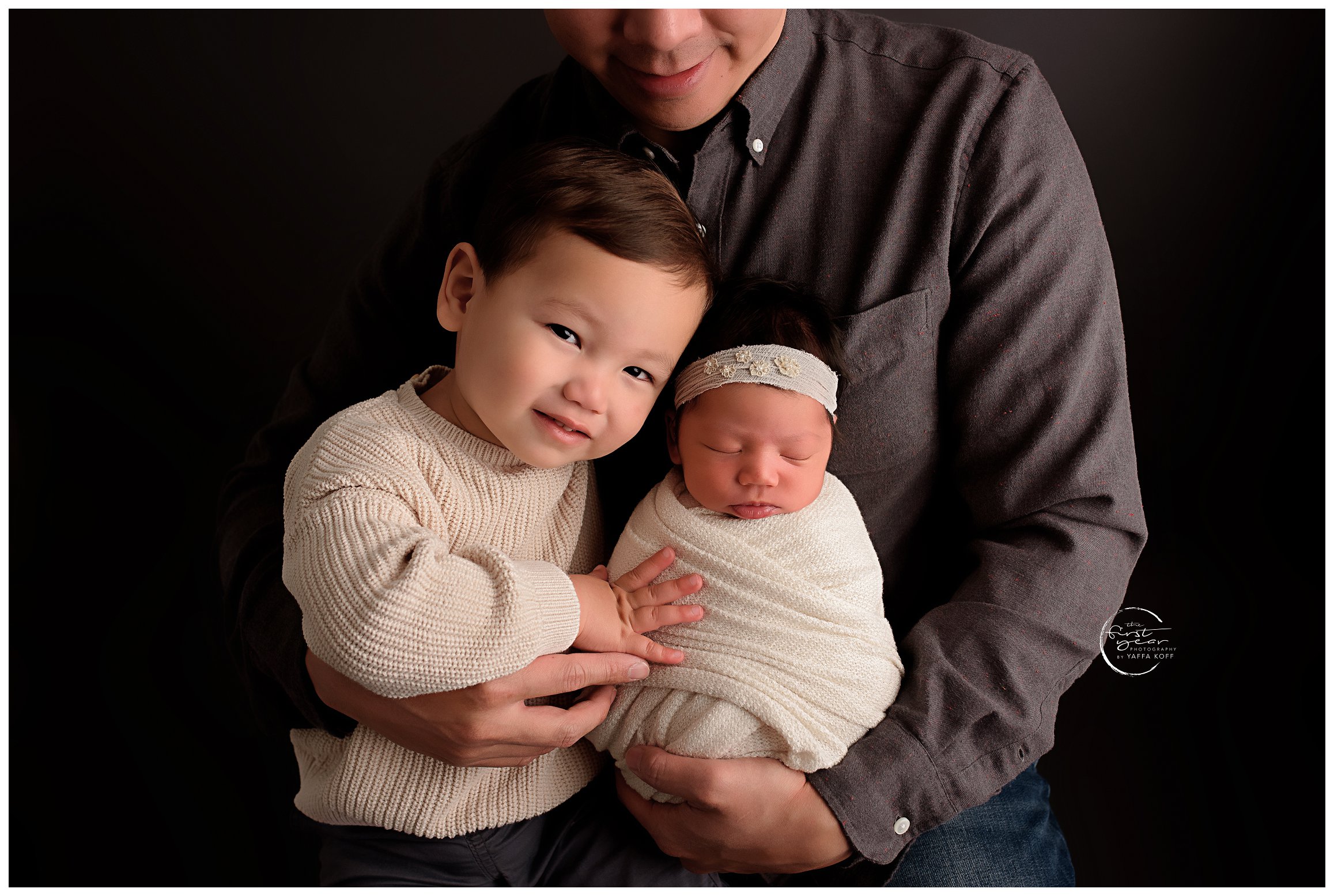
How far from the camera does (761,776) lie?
117cm

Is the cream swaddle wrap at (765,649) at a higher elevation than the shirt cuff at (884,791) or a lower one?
higher

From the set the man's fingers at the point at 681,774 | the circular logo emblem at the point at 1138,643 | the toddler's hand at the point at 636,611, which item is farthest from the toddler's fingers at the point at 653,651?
the circular logo emblem at the point at 1138,643

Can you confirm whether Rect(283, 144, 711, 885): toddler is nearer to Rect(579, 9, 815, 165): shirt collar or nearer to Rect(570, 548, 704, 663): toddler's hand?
Rect(570, 548, 704, 663): toddler's hand

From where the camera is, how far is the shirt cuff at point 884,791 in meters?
1.19

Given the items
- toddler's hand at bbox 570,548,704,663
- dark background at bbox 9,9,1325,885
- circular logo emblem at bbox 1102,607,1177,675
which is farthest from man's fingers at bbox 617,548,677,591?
dark background at bbox 9,9,1325,885

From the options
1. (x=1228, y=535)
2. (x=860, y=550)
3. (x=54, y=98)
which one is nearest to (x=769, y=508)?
(x=860, y=550)

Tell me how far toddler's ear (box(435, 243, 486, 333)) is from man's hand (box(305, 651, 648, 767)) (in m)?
0.46

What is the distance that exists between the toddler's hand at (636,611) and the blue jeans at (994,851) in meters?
0.48

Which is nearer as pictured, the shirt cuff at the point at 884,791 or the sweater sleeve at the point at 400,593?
the sweater sleeve at the point at 400,593

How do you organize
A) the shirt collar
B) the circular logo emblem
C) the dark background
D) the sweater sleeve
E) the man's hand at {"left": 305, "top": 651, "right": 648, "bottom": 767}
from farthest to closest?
the dark background → the circular logo emblem → the shirt collar → the man's hand at {"left": 305, "top": 651, "right": 648, "bottom": 767} → the sweater sleeve

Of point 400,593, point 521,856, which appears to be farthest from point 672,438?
point 521,856

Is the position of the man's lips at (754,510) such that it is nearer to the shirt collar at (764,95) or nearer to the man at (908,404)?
the man at (908,404)

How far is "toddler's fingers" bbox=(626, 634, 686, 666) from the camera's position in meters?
1.21

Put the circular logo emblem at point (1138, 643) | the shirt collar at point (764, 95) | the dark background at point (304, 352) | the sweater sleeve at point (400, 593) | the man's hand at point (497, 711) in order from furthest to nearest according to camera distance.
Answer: the dark background at point (304, 352) < the circular logo emblem at point (1138, 643) < the shirt collar at point (764, 95) < the man's hand at point (497, 711) < the sweater sleeve at point (400, 593)
